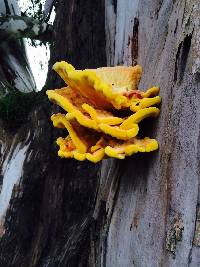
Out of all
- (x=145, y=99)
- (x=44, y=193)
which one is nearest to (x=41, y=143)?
(x=44, y=193)

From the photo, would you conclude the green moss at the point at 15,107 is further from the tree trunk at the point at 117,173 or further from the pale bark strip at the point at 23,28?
the pale bark strip at the point at 23,28

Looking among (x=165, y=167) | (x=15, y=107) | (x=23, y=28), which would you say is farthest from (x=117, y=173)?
(x=23, y=28)

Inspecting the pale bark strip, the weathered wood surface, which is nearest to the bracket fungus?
the weathered wood surface

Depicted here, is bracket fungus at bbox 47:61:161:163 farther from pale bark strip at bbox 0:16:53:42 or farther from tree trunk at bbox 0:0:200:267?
pale bark strip at bbox 0:16:53:42

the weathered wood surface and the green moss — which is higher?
the green moss

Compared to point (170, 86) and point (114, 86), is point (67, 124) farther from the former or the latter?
point (170, 86)

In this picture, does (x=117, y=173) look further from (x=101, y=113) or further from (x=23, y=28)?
(x=23, y=28)
